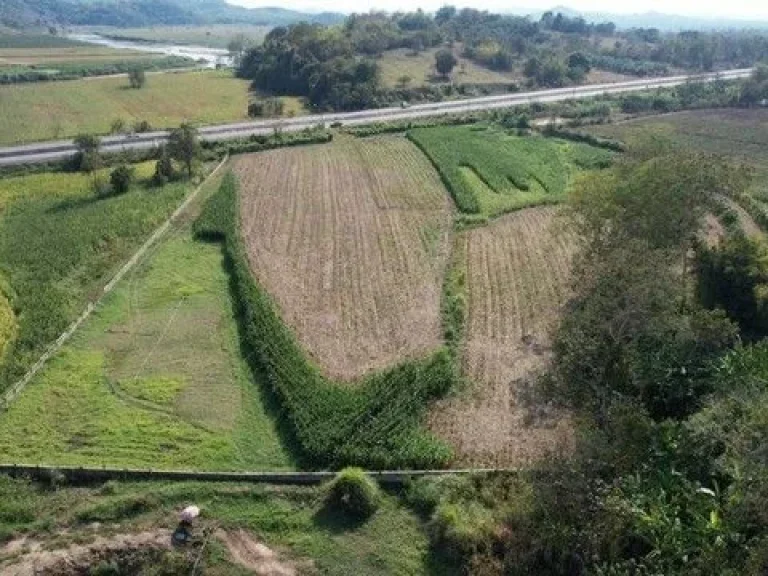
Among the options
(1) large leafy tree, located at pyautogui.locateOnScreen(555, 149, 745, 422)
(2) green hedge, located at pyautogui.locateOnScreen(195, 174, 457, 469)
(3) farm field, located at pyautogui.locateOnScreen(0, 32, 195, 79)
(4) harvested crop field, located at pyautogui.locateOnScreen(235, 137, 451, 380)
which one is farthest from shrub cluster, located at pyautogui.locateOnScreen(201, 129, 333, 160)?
(3) farm field, located at pyautogui.locateOnScreen(0, 32, 195, 79)

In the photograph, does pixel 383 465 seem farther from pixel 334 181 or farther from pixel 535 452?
pixel 334 181

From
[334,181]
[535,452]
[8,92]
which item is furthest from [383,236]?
[8,92]

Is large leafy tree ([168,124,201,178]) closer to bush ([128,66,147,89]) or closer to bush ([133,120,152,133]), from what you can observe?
bush ([133,120,152,133])

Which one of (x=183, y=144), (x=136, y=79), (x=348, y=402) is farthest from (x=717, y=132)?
(x=136, y=79)

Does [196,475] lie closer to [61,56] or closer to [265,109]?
[265,109]

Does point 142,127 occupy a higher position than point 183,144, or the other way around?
point 183,144

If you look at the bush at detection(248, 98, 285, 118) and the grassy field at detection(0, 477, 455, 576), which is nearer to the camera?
the grassy field at detection(0, 477, 455, 576)
